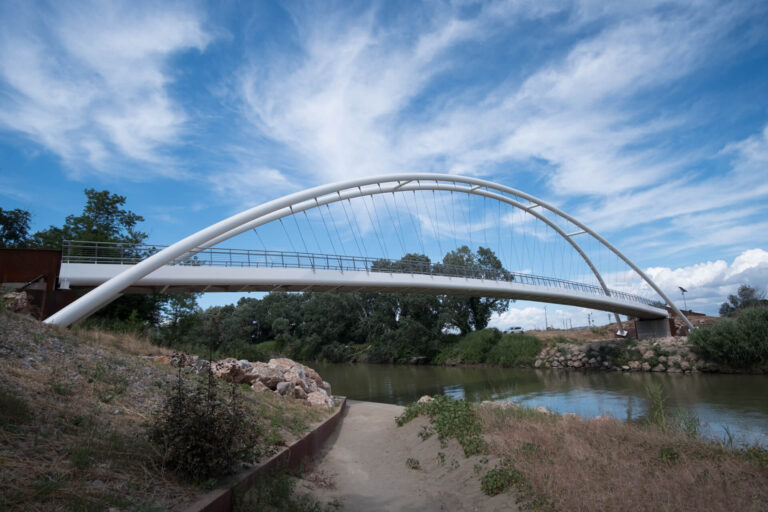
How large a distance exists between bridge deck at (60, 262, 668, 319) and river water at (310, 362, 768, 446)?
559cm

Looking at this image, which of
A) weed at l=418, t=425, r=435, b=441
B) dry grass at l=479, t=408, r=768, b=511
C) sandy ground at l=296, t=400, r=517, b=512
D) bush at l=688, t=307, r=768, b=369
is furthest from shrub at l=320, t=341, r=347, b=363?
dry grass at l=479, t=408, r=768, b=511

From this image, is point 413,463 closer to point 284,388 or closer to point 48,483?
point 284,388

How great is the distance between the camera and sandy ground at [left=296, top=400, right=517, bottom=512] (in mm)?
6105

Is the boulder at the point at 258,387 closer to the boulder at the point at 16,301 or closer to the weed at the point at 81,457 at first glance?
the boulder at the point at 16,301

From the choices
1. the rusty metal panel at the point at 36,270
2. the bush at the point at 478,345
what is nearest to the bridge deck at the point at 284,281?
the rusty metal panel at the point at 36,270

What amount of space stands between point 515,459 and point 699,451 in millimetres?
2196

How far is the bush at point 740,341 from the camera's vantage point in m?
27.6

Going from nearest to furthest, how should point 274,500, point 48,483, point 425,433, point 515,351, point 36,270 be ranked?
point 48,483, point 274,500, point 425,433, point 36,270, point 515,351

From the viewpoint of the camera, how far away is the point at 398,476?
25.3 feet

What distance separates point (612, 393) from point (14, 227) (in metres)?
38.7

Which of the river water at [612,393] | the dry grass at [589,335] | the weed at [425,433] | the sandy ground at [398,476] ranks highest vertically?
the dry grass at [589,335]

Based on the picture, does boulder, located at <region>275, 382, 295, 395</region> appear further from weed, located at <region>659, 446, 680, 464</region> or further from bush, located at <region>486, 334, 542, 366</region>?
bush, located at <region>486, 334, 542, 366</region>

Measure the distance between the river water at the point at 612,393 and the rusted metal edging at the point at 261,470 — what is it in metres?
7.84

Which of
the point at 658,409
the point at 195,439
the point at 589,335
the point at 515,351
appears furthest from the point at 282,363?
the point at 589,335
